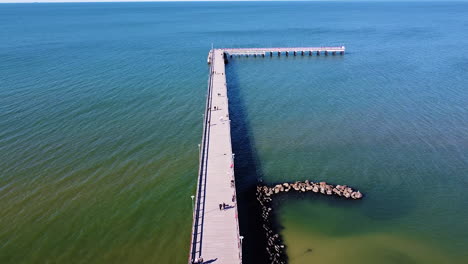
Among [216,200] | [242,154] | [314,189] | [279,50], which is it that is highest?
[279,50]

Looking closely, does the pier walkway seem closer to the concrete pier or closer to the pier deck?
the pier deck

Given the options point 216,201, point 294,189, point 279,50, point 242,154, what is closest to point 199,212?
point 216,201

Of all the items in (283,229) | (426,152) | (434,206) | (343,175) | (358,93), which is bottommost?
(283,229)

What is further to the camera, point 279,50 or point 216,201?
point 279,50

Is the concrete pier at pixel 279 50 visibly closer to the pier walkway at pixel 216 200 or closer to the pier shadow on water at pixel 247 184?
the pier shadow on water at pixel 247 184

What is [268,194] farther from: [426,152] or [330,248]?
[426,152]

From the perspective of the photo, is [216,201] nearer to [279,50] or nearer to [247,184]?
[247,184]

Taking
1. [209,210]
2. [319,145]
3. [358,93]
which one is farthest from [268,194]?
[358,93]

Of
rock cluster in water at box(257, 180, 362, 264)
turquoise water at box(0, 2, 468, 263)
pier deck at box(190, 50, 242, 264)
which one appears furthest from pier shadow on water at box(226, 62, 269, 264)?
pier deck at box(190, 50, 242, 264)
